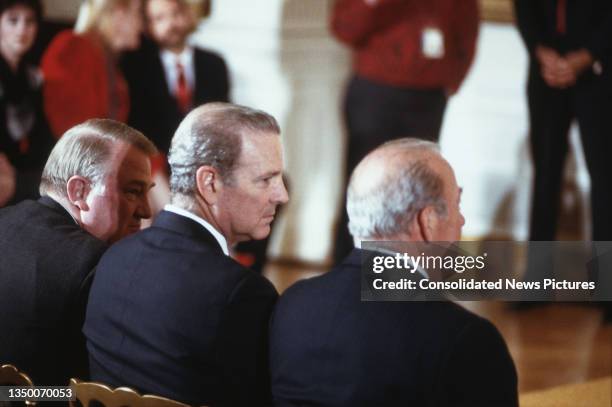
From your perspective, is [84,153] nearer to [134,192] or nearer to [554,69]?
[134,192]

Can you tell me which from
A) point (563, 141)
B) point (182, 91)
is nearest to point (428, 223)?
point (563, 141)

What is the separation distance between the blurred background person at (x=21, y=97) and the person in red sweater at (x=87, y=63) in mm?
80

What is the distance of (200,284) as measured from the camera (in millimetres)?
1718

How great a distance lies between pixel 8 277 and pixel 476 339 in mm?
1049

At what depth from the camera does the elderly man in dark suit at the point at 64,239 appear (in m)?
1.99

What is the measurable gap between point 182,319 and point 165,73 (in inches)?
119

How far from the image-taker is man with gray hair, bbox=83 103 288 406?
5.64 feet

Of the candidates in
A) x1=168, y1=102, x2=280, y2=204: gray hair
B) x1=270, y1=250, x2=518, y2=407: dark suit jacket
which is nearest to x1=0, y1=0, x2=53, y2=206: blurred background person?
x1=168, y1=102, x2=280, y2=204: gray hair

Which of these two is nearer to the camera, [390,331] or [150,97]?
[390,331]

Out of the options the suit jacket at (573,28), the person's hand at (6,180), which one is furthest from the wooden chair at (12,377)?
the suit jacket at (573,28)

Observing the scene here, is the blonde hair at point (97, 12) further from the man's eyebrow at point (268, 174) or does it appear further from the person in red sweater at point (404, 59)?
the man's eyebrow at point (268, 174)

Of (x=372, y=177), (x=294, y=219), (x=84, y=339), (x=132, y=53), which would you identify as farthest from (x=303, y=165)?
(x=372, y=177)

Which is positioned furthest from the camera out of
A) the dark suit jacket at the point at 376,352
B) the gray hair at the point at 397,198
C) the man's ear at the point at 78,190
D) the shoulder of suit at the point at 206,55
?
the shoulder of suit at the point at 206,55

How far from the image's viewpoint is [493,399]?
59.5 inches
